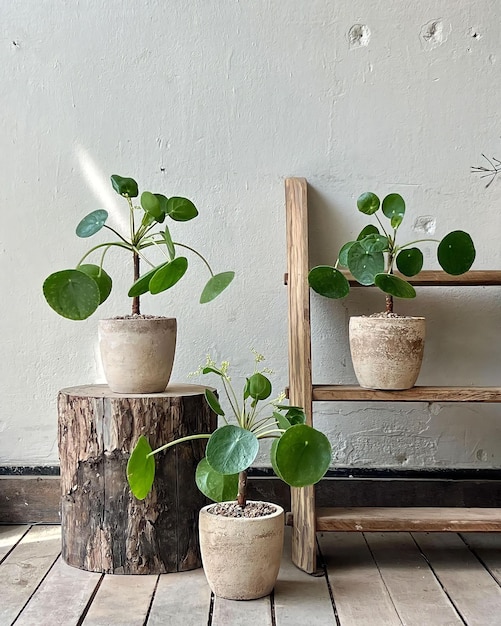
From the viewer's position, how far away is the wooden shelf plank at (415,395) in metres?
2.06

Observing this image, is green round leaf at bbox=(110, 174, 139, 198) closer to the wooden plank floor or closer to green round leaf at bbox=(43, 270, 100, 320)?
green round leaf at bbox=(43, 270, 100, 320)

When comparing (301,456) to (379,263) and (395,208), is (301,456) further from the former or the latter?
(395,208)

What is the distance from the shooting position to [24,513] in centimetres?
246

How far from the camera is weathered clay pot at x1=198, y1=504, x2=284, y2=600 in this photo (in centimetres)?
184

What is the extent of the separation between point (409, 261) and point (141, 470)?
2.75ft

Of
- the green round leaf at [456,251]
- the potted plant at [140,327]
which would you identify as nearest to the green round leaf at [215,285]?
the potted plant at [140,327]

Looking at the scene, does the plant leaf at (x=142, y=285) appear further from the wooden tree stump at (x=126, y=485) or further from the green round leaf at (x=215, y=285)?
the wooden tree stump at (x=126, y=485)

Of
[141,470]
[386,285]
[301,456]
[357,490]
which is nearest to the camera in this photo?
[301,456]

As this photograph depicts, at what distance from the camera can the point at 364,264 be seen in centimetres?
203

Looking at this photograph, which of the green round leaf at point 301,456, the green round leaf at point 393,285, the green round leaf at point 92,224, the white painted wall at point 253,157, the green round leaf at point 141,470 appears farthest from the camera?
the white painted wall at point 253,157

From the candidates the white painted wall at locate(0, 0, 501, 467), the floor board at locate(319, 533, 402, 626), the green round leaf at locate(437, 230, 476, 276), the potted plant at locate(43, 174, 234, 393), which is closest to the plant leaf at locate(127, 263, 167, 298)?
the potted plant at locate(43, 174, 234, 393)

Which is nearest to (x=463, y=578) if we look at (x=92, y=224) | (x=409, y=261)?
(x=409, y=261)

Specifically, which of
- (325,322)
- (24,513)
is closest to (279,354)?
(325,322)

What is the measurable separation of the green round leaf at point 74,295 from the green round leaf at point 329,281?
1.75 feet
